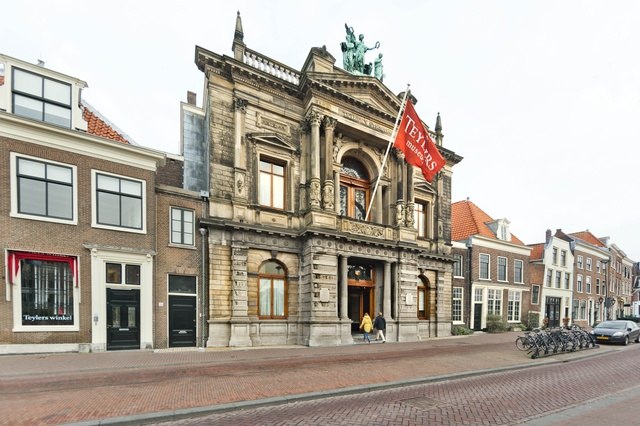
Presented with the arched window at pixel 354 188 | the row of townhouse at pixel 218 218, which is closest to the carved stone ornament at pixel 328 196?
the row of townhouse at pixel 218 218

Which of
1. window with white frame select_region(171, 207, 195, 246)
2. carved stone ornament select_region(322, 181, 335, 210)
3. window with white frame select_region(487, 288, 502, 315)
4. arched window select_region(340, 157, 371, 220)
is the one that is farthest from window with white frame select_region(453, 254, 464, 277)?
window with white frame select_region(171, 207, 195, 246)

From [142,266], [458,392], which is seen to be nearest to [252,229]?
[142,266]

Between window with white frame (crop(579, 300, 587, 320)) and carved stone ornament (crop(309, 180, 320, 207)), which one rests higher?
carved stone ornament (crop(309, 180, 320, 207))

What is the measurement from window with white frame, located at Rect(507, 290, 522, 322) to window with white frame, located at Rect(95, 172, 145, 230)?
32.0m

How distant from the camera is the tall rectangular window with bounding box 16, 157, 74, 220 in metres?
13.1

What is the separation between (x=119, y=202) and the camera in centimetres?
1509

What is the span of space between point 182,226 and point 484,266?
25.6m

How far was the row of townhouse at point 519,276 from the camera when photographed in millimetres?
28812

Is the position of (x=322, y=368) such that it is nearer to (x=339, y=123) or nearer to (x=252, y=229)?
(x=252, y=229)

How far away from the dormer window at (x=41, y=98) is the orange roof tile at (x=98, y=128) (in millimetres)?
1259

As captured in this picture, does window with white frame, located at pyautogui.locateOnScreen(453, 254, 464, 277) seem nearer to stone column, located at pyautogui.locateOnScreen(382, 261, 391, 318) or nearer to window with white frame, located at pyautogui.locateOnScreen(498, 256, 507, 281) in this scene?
window with white frame, located at pyautogui.locateOnScreen(498, 256, 507, 281)

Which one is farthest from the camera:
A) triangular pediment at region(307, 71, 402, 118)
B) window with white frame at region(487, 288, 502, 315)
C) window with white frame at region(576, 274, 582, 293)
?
window with white frame at region(576, 274, 582, 293)

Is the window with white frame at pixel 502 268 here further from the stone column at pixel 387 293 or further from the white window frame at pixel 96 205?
the white window frame at pixel 96 205

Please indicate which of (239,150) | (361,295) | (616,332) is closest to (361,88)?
(239,150)
